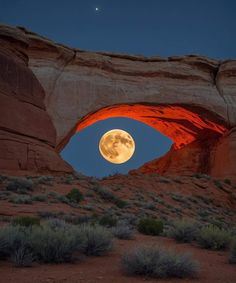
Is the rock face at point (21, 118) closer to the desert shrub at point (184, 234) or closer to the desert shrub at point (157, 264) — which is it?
the desert shrub at point (184, 234)

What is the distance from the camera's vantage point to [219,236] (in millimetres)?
6879

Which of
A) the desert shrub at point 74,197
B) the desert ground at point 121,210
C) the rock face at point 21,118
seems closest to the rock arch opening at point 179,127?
the desert ground at point 121,210

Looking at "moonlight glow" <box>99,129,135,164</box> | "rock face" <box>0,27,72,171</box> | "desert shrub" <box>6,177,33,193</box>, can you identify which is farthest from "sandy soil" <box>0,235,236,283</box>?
"moonlight glow" <box>99,129,135,164</box>

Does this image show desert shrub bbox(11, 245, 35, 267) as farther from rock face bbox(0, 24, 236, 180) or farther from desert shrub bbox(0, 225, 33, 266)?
rock face bbox(0, 24, 236, 180)

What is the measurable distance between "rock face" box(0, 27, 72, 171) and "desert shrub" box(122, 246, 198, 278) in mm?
11964

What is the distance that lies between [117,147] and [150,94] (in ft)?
27.8

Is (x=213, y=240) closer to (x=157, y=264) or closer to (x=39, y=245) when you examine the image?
(x=157, y=264)

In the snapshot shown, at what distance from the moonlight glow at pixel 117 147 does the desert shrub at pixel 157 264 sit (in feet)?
94.6

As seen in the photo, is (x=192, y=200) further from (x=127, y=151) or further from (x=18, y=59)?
(x=127, y=151)

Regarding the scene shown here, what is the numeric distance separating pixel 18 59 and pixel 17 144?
5.68 metres

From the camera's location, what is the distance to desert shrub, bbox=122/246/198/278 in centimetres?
409

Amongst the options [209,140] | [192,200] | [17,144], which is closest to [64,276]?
[17,144]

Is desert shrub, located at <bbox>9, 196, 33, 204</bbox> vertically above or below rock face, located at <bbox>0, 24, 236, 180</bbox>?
below

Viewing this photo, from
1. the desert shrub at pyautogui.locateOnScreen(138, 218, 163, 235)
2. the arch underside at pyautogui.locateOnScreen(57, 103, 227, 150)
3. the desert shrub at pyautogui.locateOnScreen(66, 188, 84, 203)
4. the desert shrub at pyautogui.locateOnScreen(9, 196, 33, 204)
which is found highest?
the arch underside at pyautogui.locateOnScreen(57, 103, 227, 150)
